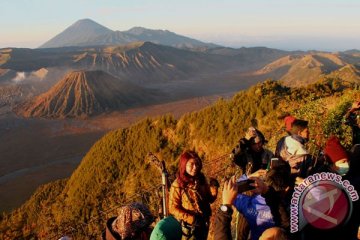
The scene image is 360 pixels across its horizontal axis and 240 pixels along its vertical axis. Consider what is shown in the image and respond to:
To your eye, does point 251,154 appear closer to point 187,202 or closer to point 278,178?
point 187,202

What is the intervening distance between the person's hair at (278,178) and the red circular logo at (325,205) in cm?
20

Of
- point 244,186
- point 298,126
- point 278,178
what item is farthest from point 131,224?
point 298,126

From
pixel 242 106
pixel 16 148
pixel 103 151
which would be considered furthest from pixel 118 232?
pixel 16 148

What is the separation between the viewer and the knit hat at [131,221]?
261 cm

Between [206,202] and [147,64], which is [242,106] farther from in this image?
[147,64]

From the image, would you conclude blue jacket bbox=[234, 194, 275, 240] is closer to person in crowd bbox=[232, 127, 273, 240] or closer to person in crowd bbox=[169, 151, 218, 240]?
person in crowd bbox=[169, 151, 218, 240]

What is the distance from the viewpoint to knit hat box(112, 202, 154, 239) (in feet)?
8.56

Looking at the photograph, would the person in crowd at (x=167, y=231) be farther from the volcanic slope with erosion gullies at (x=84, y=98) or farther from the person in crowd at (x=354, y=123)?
the volcanic slope with erosion gullies at (x=84, y=98)

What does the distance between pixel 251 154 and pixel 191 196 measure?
103 cm

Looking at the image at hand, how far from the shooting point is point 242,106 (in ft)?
52.6

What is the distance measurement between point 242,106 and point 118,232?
13805 mm

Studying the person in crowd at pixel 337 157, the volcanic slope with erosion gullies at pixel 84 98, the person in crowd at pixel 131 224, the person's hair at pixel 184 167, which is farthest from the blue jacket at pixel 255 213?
the volcanic slope with erosion gullies at pixel 84 98

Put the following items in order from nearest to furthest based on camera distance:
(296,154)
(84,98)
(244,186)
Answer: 1. (244,186)
2. (296,154)
3. (84,98)

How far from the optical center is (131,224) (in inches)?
103
